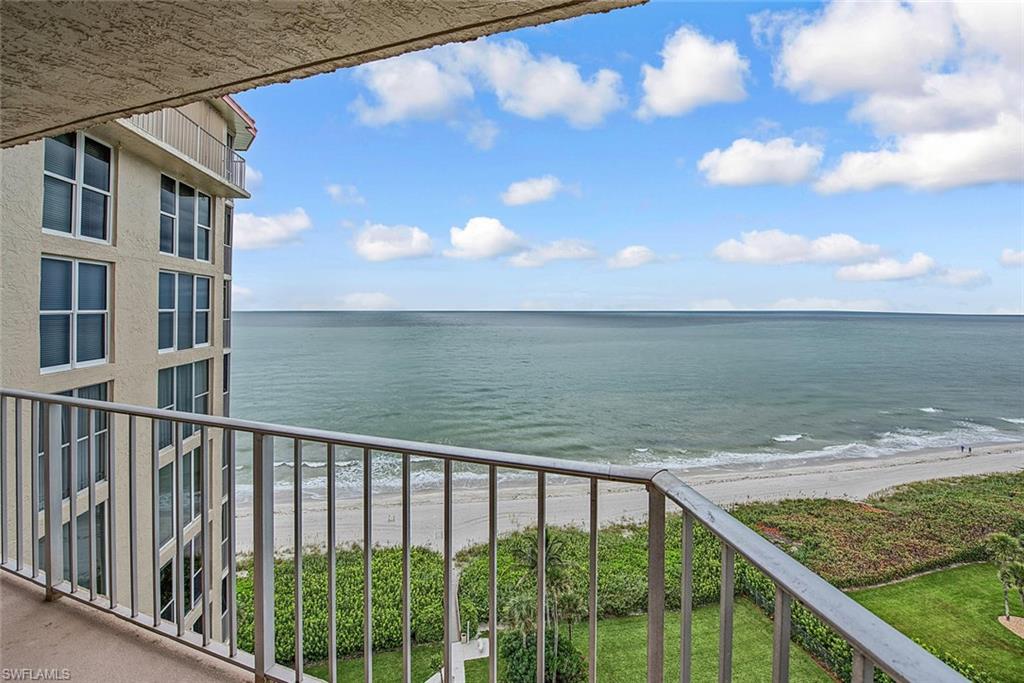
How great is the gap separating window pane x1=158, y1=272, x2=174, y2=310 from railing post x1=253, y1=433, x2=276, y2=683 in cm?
656

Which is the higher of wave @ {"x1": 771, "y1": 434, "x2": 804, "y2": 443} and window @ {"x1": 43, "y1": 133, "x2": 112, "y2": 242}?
window @ {"x1": 43, "y1": 133, "x2": 112, "y2": 242}

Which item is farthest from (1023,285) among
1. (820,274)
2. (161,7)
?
(161,7)

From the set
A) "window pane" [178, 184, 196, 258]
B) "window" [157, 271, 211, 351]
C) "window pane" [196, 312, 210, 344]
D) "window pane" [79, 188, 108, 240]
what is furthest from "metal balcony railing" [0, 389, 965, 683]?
"window pane" [196, 312, 210, 344]

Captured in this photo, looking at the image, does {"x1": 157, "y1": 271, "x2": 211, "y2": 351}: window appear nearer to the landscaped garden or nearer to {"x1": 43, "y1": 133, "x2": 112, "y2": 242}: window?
{"x1": 43, "y1": 133, "x2": 112, "y2": 242}: window

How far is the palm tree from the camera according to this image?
7609 mm

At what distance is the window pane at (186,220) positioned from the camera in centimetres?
722

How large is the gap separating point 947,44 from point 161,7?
56.0ft

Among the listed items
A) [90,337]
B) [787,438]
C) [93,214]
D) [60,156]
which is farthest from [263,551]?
[787,438]

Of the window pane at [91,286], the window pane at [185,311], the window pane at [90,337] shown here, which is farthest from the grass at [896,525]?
the window pane at [91,286]

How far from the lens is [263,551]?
1594mm

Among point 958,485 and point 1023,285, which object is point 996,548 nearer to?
point 958,485

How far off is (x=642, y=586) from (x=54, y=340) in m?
6.41

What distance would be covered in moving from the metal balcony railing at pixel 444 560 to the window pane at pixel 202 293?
20.4 ft

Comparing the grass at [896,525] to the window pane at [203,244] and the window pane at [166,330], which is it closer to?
the window pane at [166,330]
